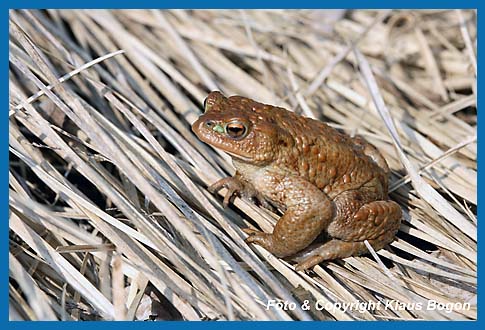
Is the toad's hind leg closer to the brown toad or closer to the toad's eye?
the brown toad

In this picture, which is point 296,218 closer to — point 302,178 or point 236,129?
point 302,178

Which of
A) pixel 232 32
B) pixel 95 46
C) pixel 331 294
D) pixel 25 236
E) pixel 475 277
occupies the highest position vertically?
pixel 95 46

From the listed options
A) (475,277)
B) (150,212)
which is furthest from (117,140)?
(475,277)

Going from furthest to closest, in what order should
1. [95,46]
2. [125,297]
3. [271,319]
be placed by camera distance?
[95,46]
[125,297]
[271,319]

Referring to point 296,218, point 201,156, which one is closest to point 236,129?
point 296,218

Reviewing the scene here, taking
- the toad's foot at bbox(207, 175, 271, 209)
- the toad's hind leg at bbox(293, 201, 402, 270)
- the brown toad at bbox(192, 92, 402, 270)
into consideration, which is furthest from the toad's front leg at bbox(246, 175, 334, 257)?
the toad's foot at bbox(207, 175, 271, 209)

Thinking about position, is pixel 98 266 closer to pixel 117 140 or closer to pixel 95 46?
pixel 117 140
